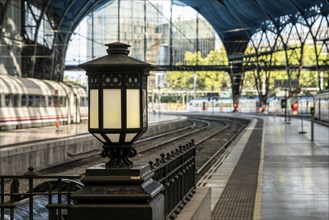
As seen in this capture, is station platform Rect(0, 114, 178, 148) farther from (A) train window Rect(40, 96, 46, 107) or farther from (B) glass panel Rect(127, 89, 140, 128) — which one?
(B) glass panel Rect(127, 89, 140, 128)

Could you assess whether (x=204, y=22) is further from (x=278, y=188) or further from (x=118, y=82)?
(x=118, y=82)

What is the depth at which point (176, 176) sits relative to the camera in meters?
7.41

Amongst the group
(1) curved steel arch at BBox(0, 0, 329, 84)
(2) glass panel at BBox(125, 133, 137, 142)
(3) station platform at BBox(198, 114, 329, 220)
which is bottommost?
(3) station platform at BBox(198, 114, 329, 220)

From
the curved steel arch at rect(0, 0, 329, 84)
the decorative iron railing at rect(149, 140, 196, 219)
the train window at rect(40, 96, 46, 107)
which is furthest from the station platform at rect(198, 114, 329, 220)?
the curved steel arch at rect(0, 0, 329, 84)

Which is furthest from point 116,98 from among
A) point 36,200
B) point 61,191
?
point 36,200

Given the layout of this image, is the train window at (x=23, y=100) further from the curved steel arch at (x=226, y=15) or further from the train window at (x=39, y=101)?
the curved steel arch at (x=226, y=15)

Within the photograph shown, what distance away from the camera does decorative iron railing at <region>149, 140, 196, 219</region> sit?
6.51 meters

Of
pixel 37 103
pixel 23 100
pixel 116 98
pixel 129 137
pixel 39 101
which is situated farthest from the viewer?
pixel 39 101

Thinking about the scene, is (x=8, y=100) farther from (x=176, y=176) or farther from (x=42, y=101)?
(x=176, y=176)

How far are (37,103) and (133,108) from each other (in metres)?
40.5

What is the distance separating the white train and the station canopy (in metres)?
9.00

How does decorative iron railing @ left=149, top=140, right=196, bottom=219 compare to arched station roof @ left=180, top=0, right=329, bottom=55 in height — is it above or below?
below

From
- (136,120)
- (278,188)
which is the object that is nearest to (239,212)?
(278,188)

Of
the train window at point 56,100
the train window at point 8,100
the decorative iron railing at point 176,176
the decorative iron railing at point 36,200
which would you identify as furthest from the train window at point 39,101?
the decorative iron railing at point 36,200
